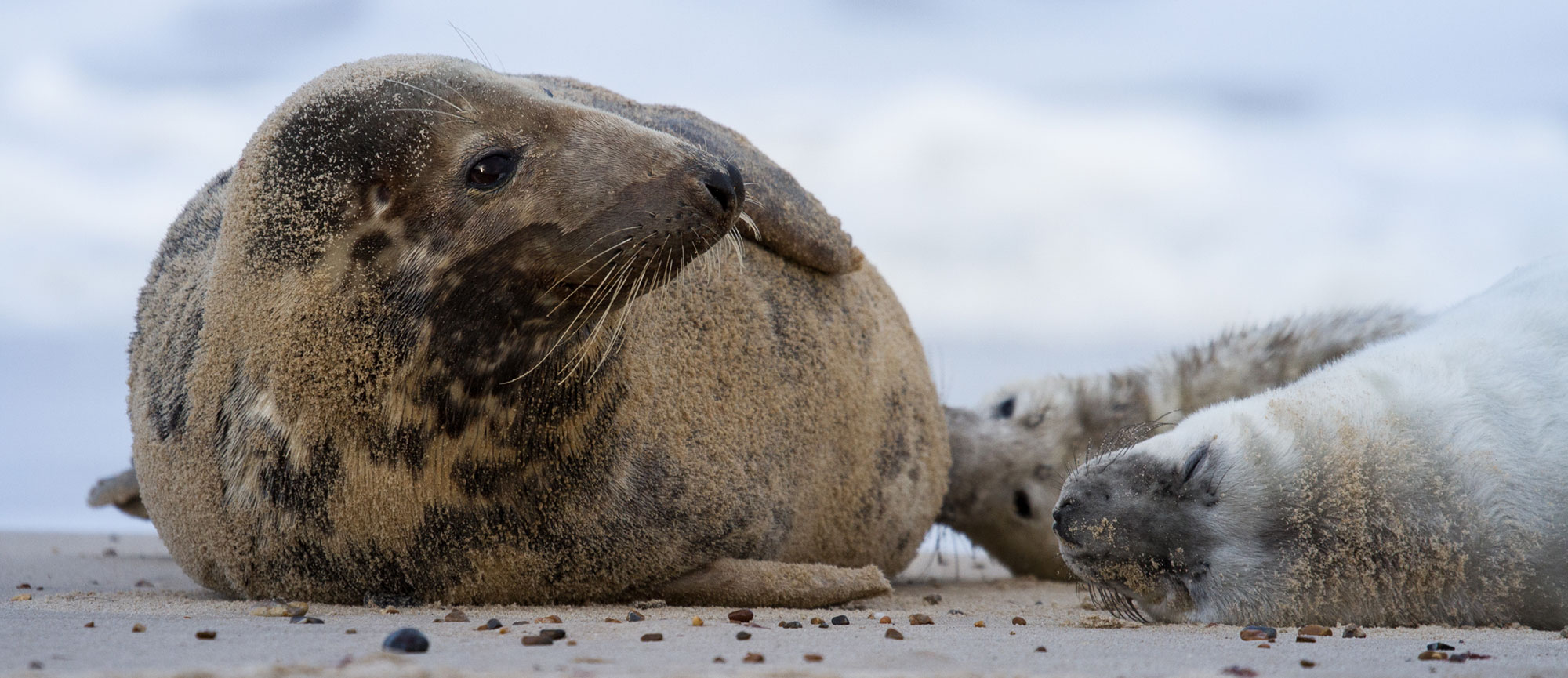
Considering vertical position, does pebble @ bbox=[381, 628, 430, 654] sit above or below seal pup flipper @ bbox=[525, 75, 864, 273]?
below

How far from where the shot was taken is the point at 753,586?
3.89 meters

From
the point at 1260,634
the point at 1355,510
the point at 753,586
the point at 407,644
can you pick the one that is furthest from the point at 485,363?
the point at 1355,510

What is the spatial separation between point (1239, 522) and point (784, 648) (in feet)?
4.16

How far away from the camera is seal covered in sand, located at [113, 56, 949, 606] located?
3182mm

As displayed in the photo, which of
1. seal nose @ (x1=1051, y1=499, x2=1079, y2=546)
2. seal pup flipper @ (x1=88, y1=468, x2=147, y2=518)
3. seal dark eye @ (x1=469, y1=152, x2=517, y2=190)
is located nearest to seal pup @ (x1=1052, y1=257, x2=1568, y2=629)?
seal nose @ (x1=1051, y1=499, x2=1079, y2=546)

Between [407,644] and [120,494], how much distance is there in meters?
3.90

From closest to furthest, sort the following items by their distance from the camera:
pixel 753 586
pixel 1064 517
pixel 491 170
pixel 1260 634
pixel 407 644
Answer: pixel 407 644, pixel 1260 634, pixel 491 170, pixel 1064 517, pixel 753 586

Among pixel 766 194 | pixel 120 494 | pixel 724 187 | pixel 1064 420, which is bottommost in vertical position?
pixel 120 494

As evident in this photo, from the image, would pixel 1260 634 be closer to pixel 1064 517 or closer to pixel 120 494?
pixel 1064 517

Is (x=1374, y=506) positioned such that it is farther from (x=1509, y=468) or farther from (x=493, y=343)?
(x=493, y=343)

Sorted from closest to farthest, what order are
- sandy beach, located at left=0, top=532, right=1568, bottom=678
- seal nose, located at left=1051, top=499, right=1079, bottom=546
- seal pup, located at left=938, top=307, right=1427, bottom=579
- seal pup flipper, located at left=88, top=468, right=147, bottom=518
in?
sandy beach, located at left=0, top=532, right=1568, bottom=678
seal nose, located at left=1051, top=499, right=1079, bottom=546
seal pup, located at left=938, top=307, right=1427, bottom=579
seal pup flipper, located at left=88, top=468, right=147, bottom=518

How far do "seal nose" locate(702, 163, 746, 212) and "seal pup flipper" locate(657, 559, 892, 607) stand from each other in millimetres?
1208

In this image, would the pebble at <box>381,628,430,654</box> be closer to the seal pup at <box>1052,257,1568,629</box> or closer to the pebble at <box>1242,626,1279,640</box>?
the seal pup at <box>1052,257,1568,629</box>

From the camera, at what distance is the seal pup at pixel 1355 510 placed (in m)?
3.25
